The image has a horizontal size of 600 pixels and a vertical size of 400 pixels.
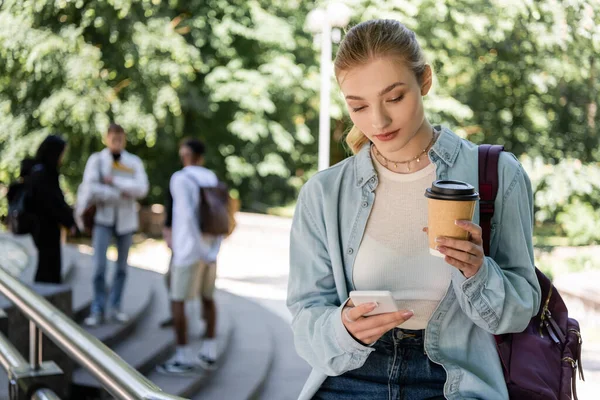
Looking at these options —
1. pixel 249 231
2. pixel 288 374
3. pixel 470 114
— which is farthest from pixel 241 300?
pixel 470 114

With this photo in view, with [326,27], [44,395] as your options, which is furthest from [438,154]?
[326,27]

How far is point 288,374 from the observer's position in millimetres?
5316

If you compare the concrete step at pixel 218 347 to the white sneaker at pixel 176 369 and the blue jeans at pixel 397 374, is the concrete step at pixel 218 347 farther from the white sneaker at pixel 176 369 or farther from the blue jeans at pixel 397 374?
the blue jeans at pixel 397 374

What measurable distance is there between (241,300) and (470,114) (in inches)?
295

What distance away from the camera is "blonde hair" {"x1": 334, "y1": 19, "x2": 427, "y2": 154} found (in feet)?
4.03

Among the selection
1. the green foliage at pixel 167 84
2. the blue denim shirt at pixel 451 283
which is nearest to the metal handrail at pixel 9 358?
the blue denim shirt at pixel 451 283

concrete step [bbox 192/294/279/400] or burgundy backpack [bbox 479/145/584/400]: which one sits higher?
burgundy backpack [bbox 479/145/584/400]

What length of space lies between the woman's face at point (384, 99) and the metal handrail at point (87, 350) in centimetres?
55

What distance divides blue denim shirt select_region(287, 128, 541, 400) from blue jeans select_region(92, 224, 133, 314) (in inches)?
165

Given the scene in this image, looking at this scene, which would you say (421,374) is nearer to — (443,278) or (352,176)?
(443,278)

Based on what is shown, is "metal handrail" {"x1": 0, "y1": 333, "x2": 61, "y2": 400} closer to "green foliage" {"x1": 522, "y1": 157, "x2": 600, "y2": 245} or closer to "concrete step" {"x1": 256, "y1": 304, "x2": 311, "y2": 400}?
"concrete step" {"x1": 256, "y1": 304, "x2": 311, "y2": 400}

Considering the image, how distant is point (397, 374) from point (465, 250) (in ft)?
0.93

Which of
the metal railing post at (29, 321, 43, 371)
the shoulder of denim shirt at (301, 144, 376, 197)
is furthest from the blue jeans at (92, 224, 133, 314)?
the shoulder of denim shirt at (301, 144, 376, 197)

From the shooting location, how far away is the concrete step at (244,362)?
4648mm
